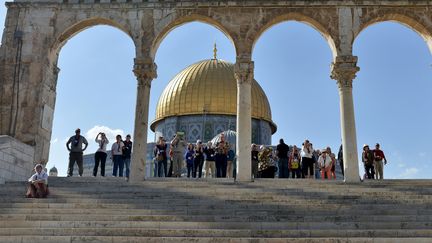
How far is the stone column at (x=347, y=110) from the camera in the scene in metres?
14.2

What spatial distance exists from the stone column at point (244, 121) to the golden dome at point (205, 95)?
50.1 feet

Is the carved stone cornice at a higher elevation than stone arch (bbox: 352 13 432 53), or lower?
lower

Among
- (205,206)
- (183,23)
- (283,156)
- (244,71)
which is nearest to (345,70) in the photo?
(244,71)

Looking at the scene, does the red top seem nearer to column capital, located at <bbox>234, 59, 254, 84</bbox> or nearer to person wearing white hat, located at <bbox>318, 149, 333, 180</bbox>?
person wearing white hat, located at <bbox>318, 149, 333, 180</bbox>

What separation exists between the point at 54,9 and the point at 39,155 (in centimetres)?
530

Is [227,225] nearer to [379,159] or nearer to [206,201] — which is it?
[206,201]

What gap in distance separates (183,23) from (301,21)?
14.0 feet

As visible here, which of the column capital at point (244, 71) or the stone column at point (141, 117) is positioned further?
the column capital at point (244, 71)

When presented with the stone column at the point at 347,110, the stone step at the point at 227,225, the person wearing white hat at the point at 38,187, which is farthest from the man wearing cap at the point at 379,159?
the person wearing white hat at the point at 38,187

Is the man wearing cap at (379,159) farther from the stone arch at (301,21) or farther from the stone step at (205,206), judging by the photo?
the stone step at (205,206)

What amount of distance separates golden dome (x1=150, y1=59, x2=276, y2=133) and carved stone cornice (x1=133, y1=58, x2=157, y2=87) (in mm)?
15169

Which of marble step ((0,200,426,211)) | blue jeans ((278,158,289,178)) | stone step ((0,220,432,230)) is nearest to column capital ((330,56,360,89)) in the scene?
blue jeans ((278,158,289,178))

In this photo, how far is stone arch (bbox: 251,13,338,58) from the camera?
15.7 metres

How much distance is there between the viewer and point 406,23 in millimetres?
16188
